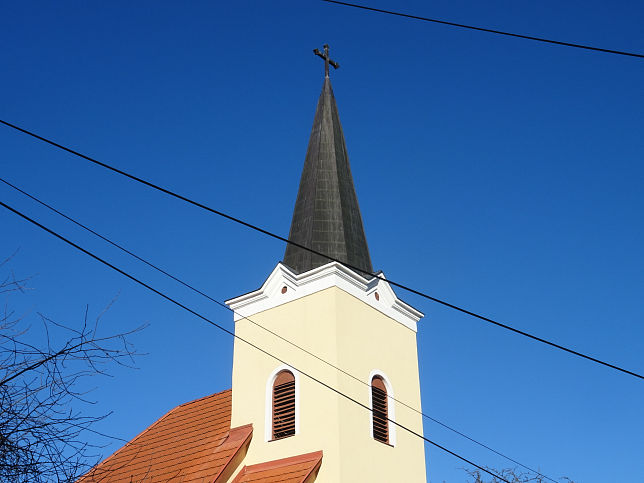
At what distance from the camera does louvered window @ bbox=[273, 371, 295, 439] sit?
16158 millimetres

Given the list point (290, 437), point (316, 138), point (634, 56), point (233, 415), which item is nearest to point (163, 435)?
point (233, 415)

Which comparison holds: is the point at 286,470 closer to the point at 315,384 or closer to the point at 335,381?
the point at 315,384

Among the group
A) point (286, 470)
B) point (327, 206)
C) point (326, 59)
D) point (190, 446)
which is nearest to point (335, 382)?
point (286, 470)

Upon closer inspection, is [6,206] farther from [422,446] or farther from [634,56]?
[422,446]

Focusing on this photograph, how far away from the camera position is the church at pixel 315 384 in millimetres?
15500

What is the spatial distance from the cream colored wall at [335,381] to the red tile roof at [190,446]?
486mm

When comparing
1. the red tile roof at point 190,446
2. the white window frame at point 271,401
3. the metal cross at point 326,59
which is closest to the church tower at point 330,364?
the white window frame at point 271,401

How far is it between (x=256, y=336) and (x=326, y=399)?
9.11ft

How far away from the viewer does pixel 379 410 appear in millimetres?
16656

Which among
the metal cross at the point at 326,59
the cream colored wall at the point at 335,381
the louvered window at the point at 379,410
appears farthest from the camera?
the metal cross at the point at 326,59

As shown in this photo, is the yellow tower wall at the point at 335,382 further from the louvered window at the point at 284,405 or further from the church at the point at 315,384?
the louvered window at the point at 284,405

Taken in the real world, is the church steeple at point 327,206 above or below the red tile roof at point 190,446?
above

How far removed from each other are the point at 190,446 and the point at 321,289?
4964 millimetres

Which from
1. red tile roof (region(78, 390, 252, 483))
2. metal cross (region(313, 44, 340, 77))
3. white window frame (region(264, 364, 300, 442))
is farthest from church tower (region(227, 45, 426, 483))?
metal cross (region(313, 44, 340, 77))
